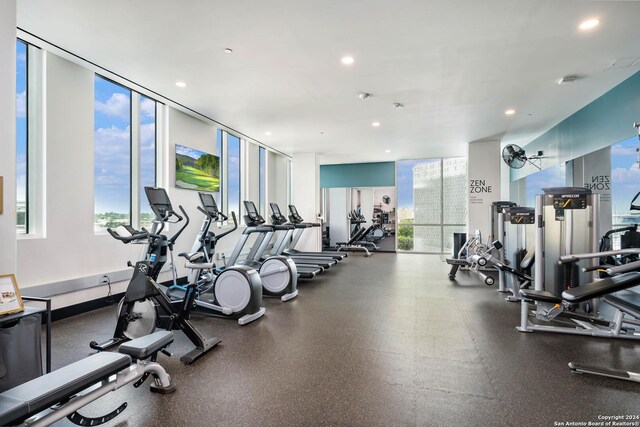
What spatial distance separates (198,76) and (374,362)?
4.20 m

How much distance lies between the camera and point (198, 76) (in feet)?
14.8

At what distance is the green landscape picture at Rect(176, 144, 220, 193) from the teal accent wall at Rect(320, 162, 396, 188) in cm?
558

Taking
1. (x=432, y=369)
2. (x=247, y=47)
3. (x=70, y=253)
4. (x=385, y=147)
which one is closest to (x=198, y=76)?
(x=247, y=47)

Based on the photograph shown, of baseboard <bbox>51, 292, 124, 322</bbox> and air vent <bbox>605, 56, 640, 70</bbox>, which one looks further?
air vent <bbox>605, 56, 640, 70</bbox>

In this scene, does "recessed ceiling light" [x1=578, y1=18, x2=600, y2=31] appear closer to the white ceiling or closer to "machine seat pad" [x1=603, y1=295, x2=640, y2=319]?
the white ceiling

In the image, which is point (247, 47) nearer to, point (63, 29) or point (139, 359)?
point (63, 29)

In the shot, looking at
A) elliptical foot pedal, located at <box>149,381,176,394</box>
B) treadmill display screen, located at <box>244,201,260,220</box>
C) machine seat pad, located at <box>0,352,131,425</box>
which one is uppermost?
treadmill display screen, located at <box>244,201,260,220</box>

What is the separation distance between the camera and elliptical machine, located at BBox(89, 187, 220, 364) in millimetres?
2908

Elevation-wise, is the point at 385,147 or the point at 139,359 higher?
the point at 385,147

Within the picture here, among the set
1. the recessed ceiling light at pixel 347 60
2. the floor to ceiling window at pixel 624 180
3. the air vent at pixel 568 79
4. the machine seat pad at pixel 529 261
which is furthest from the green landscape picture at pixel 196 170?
the floor to ceiling window at pixel 624 180

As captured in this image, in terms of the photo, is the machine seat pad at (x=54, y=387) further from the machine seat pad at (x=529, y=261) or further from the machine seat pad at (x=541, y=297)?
the machine seat pad at (x=529, y=261)

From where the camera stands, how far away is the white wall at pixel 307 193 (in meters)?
9.89

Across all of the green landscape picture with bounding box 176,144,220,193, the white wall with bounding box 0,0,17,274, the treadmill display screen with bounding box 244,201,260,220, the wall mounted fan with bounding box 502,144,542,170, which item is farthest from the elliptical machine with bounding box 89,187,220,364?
the wall mounted fan with bounding box 502,144,542,170

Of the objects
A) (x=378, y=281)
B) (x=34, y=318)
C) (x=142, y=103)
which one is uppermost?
(x=142, y=103)
